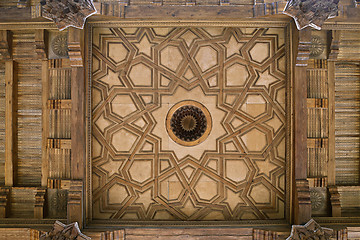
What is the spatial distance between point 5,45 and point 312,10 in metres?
5.31

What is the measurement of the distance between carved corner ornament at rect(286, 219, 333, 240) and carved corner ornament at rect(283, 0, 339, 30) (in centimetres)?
324

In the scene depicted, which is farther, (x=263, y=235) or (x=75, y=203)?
(x=263, y=235)

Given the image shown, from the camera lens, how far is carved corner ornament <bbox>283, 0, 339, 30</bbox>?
323cm

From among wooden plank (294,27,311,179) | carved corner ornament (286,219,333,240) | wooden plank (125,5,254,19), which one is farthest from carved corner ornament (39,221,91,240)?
wooden plank (294,27,311,179)

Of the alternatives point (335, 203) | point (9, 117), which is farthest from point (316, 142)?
point (9, 117)

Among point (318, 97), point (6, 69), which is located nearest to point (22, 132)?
point (6, 69)

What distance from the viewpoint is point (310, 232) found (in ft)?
11.5

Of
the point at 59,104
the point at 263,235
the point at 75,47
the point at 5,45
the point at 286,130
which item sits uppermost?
the point at 5,45

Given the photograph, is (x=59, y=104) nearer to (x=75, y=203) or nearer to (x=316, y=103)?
(x=75, y=203)

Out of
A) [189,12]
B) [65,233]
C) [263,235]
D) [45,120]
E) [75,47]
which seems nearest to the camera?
[65,233]

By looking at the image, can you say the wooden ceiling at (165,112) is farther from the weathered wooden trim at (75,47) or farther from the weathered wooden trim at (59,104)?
the weathered wooden trim at (75,47)

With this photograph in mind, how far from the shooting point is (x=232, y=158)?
13.7ft

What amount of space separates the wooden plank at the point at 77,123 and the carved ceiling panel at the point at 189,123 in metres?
0.35

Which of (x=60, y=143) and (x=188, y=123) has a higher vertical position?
(x=188, y=123)
